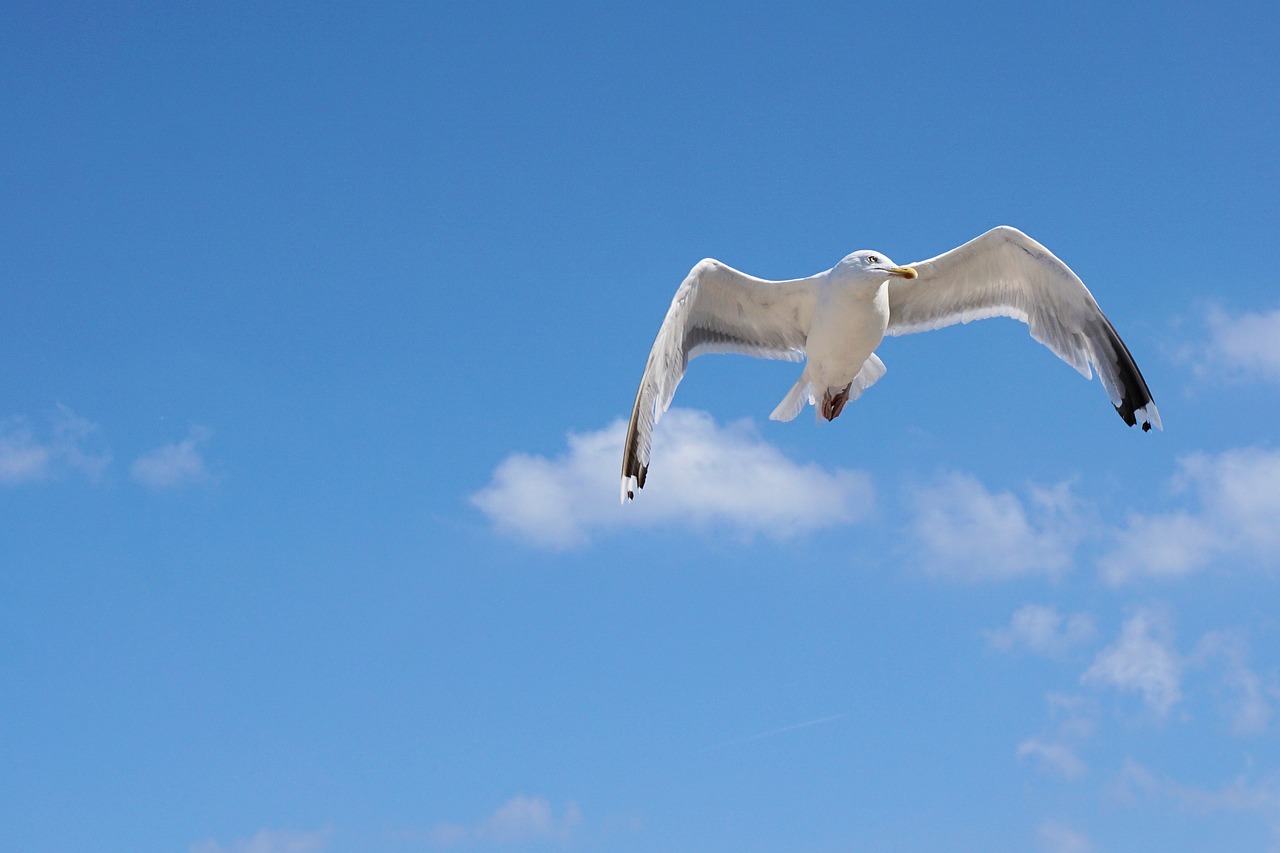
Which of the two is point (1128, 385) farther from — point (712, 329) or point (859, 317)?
point (712, 329)

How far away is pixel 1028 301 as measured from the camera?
31.3 ft

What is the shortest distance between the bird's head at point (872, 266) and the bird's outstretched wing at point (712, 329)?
44 cm

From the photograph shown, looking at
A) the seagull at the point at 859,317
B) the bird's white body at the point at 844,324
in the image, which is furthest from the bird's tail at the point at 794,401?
→ the bird's white body at the point at 844,324

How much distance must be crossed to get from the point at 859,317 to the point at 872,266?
0.38m

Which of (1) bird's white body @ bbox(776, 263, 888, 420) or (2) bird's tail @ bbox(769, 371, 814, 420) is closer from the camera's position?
(1) bird's white body @ bbox(776, 263, 888, 420)

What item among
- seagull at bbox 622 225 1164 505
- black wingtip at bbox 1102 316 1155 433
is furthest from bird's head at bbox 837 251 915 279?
black wingtip at bbox 1102 316 1155 433

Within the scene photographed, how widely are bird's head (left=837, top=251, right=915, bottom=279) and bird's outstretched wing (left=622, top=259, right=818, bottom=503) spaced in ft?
1.46

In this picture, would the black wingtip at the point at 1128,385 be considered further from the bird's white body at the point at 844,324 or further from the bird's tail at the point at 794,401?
the bird's tail at the point at 794,401

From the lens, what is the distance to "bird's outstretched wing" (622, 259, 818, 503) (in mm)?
9070

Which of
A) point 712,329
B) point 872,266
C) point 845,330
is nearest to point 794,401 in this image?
point 712,329

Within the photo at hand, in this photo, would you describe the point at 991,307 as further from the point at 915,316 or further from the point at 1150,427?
the point at 1150,427

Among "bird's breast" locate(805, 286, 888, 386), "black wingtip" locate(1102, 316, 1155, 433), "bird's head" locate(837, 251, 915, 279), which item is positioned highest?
"bird's head" locate(837, 251, 915, 279)

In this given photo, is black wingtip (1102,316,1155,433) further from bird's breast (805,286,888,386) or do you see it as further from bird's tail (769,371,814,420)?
bird's tail (769,371,814,420)

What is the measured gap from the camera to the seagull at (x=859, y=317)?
889cm
